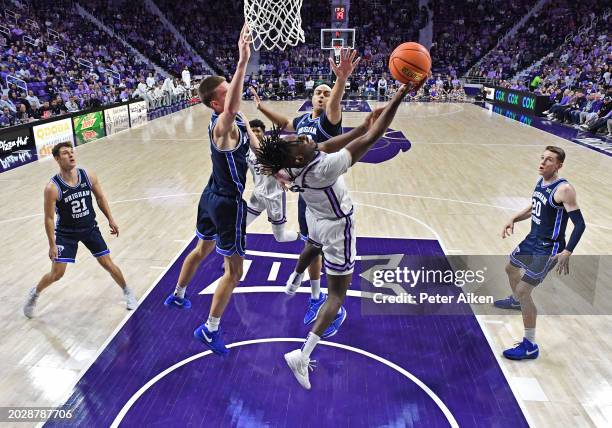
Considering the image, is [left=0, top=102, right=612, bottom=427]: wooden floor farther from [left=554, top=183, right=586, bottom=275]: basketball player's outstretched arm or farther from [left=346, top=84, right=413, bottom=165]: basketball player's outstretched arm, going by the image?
[left=346, top=84, right=413, bottom=165]: basketball player's outstretched arm

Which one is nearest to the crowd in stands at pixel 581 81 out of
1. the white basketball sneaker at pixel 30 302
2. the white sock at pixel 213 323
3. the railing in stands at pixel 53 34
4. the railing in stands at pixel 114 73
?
the white sock at pixel 213 323

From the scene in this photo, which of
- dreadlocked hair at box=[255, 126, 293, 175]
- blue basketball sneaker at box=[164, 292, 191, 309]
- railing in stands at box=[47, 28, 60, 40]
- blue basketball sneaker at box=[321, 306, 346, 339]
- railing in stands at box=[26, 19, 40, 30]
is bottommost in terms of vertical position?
blue basketball sneaker at box=[321, 306, 346, 339]

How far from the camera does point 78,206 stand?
4.61 meters

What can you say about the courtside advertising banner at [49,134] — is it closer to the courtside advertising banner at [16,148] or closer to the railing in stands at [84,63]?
the courtside advertising banner at [16,148]

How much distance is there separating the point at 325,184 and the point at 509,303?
2798 mm

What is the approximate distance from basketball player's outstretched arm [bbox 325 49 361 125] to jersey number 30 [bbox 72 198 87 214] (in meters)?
2.35

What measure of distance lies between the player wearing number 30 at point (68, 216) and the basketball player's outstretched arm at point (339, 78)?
2.20 m

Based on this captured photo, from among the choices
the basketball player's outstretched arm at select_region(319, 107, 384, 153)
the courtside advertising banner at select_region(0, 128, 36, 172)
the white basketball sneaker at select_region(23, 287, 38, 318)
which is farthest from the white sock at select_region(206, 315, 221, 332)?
the courtside advertising banner at select_region(0, 128, 36, 172)

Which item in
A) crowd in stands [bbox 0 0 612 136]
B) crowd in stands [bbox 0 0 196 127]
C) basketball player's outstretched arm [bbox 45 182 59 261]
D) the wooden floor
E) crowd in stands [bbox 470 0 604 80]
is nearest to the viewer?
the wooden floor

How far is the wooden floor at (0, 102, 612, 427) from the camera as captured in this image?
400 cm

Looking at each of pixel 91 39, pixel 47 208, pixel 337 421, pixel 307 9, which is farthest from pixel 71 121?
pixel 307 9

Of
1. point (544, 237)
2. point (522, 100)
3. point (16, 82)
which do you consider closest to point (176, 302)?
point (544, 237)

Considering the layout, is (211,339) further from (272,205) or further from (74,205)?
(272,205)

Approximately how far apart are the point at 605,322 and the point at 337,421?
118 inches
